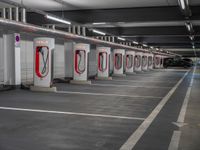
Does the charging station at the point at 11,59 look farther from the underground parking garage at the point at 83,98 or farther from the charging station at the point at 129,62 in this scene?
the charging station at the point at 129,62

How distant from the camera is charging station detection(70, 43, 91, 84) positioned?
19.4m

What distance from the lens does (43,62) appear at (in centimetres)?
1528

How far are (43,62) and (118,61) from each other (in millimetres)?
12785

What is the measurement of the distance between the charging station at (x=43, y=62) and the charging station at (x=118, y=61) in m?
12.3

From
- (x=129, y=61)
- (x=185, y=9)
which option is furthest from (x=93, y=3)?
(x=129, y=61)

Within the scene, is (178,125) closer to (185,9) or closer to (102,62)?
(185,9)

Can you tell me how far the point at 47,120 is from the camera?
26.8 ft

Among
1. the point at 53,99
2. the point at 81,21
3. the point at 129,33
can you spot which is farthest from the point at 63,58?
the point at 53,99

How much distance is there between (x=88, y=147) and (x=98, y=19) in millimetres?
9873

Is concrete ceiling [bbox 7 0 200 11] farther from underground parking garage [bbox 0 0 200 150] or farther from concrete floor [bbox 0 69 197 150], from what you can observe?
concrete floor [bbox 0 69 197 150]

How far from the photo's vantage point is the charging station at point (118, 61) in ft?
88.6

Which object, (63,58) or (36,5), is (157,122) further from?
(63,58)

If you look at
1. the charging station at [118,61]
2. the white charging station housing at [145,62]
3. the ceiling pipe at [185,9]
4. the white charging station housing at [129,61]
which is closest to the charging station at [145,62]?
the white charging station housing at [145,62]

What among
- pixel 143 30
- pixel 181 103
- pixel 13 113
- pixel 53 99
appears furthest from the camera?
pixel 143 30
